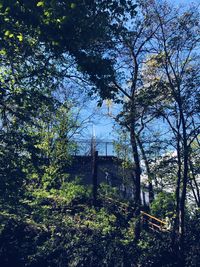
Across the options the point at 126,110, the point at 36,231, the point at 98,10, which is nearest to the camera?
the point at 98,10

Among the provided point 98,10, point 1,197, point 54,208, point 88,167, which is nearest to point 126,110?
point 98,10

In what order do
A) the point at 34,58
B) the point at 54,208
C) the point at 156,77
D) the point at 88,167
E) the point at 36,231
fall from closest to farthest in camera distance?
the point at 34,58, the point at 36,231, the point at 156,77, the point at 54,208, the point at 88,167

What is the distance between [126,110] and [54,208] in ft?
20.9

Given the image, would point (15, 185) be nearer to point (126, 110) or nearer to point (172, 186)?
point (126, 110)

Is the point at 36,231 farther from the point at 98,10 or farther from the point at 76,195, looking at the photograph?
the point at 76,195

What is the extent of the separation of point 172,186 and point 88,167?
19869 mm

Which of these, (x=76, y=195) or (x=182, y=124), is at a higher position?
(x=182, y=124)

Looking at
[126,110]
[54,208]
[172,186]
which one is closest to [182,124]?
[126,110]

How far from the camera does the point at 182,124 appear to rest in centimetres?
977

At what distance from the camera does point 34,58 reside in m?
7.50

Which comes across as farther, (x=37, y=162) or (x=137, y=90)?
(x=137, y=90)

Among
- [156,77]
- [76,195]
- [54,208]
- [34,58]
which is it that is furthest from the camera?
[76,195]

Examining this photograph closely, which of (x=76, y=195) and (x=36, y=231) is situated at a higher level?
(x=76, y=195)

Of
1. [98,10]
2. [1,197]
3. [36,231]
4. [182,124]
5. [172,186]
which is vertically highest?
[98,10]
